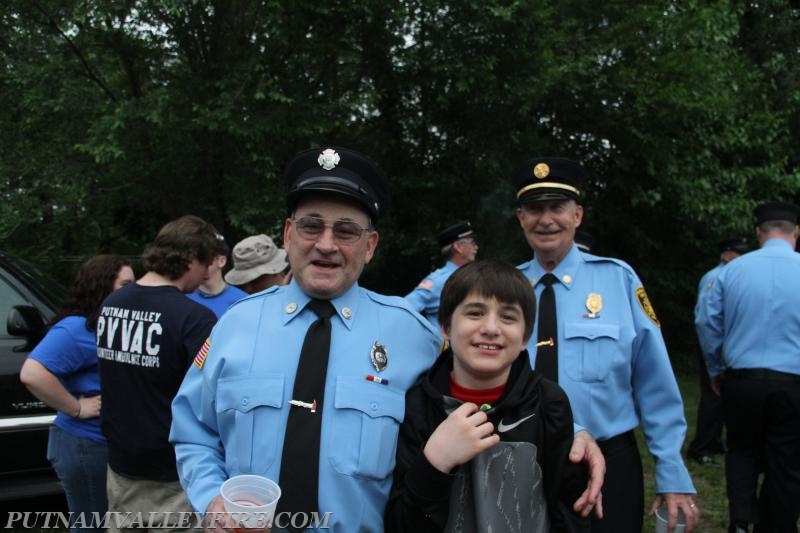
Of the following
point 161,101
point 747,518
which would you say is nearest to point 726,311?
point 747,518

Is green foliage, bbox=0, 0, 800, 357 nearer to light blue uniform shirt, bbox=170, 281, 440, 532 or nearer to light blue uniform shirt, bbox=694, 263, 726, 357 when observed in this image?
light blue uniform shirt, bbox=694, 263, 726, 357

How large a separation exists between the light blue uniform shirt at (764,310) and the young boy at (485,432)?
2.89m

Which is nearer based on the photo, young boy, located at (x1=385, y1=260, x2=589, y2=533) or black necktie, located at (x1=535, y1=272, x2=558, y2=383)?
young boy, located at (x1=385, y1=260, x2=589, y2=533)

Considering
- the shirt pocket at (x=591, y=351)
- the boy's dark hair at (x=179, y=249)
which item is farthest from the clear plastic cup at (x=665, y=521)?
the boy's dark hair at (x=179, y=249)

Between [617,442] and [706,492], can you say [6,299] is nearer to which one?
[617,442]

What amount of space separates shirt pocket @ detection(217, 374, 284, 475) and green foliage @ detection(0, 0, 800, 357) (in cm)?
536

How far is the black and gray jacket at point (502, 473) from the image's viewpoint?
5.66 ft

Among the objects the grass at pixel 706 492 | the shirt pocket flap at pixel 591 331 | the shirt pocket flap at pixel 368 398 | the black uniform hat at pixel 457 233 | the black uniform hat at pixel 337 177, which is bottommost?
the grass at pixel 706 492

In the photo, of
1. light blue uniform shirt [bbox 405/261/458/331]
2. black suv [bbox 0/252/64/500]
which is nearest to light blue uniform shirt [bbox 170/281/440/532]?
black suv [bbox 0/252/64/500]

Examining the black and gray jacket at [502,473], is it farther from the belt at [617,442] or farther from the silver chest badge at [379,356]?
the belt at [617,442]

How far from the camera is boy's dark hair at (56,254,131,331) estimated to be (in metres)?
3.42

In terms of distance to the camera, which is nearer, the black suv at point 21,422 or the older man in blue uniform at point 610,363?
the older man in blue uniform at point 610,363

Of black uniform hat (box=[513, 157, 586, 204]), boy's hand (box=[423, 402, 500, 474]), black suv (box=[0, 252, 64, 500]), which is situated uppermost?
black uniform hat (box=[513, 157, 586, 204])

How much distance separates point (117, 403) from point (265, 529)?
155 cm
